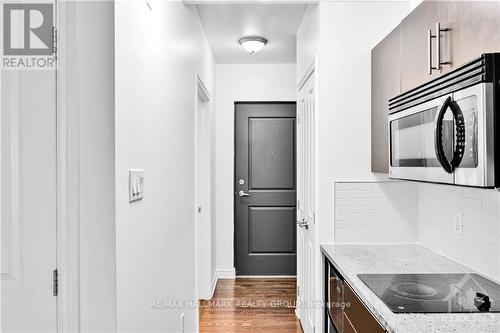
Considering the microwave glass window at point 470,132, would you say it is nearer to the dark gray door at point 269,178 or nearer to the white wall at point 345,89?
the white wall at point 345,89

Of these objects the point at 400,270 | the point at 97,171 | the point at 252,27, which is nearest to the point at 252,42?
the point at 252,27

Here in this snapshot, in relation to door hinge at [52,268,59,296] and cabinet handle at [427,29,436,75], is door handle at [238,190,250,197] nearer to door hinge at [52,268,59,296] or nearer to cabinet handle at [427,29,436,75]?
cabinet handle at [427,29,436,75]

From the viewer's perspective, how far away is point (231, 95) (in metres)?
4.87

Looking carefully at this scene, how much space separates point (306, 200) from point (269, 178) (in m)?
1.77

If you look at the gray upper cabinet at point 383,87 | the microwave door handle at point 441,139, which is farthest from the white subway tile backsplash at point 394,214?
the microwave door handle at point 441,139

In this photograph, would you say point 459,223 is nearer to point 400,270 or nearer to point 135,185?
point 400,270

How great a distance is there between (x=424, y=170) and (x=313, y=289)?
4.70 ft

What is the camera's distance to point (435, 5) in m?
1.70

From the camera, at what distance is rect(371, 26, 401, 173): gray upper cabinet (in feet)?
6.95

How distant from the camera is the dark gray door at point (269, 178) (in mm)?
4918

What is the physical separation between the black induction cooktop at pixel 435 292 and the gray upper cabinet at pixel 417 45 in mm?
846

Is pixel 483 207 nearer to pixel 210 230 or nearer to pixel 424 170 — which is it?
pixel 424 170

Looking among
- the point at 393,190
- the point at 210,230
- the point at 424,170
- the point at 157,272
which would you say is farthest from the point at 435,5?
the point at 210,230

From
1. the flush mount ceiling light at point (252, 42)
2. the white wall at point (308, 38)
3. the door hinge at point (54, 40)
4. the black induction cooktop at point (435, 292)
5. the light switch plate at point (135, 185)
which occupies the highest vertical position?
the flush mount ceiling light at point (252, 42)
